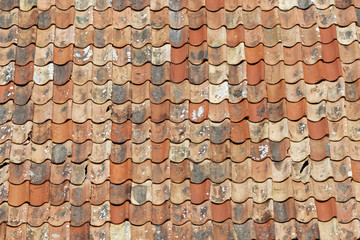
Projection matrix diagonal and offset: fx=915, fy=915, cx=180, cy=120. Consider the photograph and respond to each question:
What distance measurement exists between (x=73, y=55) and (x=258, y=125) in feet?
5.74

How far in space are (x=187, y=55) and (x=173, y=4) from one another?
682 millimetres

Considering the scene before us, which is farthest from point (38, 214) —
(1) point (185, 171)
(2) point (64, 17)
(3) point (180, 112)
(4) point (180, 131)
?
(2) point (64, 17)

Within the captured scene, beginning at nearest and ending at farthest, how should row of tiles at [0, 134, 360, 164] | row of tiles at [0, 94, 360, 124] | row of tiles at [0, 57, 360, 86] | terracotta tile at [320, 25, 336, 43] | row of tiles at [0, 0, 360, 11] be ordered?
row of tiles at [0, 134, 360, 164], row of tiles at [0, 94, 360, 124], row of tiles at [0, 57, 360, 86], terracotta tile at [320, 25, 336, 43], row of tiles at [0, 0, 360, 11]

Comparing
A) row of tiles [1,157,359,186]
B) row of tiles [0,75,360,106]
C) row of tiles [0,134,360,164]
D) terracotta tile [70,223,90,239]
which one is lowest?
terracotta tile [70,223,90,239]

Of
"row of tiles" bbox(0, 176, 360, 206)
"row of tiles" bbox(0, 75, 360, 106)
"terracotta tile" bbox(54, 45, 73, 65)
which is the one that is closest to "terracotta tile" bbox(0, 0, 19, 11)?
"terracotta tile" bbox(54, 45, 73, 65)

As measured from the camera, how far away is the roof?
680 centimetres

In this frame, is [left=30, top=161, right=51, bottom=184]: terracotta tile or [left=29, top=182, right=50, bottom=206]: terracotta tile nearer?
[left=29, top=182, right=50, bottom=206]: terracotta tile

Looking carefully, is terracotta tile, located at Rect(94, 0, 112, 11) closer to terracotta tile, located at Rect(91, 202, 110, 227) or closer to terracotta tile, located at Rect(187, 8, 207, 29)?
terracotta tile, located at Rect(187, 8, 207, 29)

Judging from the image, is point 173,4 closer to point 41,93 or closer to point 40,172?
point 41,93

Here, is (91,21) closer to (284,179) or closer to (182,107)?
(182,107)

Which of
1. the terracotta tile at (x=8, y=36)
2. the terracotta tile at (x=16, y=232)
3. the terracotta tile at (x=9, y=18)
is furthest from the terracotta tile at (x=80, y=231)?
the terracotta tile at (x=9, y=18)

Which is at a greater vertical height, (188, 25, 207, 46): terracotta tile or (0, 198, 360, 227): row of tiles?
(188, 25, 207, 46): terracotta tile

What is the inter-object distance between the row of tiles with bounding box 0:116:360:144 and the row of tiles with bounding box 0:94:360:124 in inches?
1.6

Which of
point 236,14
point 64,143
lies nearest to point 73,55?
point 64,143
